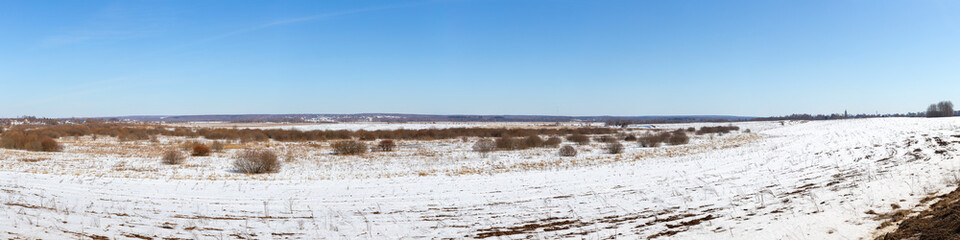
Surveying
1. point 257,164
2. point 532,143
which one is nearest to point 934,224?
point 257,164

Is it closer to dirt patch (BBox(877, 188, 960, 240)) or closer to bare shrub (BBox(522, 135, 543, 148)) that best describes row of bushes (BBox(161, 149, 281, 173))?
bare shrub (BBox(522, 135, 543, 148))

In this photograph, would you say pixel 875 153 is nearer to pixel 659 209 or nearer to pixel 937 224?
pixel 659 209

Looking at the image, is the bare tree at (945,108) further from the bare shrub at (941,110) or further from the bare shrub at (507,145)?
the bare shrub at (507,145)

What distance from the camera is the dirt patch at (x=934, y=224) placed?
5.21 meters

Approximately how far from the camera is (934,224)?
18.6 feet

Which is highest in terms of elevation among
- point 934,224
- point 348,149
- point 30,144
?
point 934,224

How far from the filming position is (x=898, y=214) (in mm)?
6699

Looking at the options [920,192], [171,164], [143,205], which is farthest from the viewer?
[171,164]

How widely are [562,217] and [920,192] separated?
19.7ft

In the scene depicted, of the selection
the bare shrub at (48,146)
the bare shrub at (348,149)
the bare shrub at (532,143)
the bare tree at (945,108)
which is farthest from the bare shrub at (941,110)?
the bare shrub at (48,146)

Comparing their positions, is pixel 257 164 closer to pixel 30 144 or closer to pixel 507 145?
pixel 507 145

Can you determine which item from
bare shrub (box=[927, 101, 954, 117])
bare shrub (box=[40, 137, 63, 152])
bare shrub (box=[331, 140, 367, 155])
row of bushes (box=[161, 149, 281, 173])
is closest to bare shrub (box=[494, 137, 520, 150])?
bare shrub (box=[331, 140, 367, 155])

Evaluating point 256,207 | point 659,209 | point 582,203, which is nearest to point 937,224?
point 659,209

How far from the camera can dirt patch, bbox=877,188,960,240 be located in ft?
17.1
